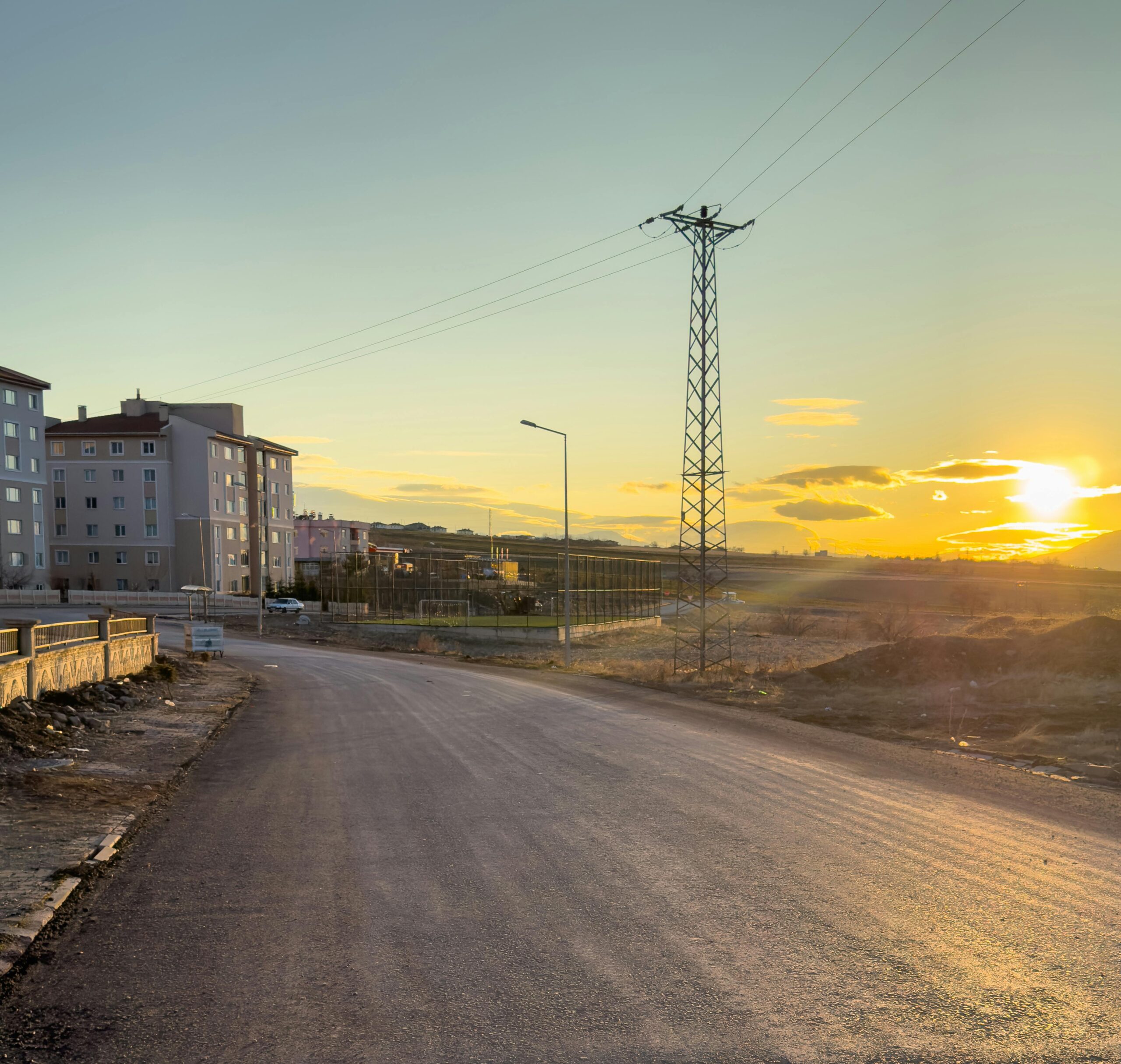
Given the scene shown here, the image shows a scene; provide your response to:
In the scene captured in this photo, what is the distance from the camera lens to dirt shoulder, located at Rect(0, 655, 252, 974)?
7961 mm

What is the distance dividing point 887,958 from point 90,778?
449 inches

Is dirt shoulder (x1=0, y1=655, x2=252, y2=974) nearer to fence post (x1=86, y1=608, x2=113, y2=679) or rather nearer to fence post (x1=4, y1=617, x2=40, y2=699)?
fence post (x1=4, y1=617, x2=40, y2=699)

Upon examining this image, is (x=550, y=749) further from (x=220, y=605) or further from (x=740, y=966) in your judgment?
(x=220, y=605)

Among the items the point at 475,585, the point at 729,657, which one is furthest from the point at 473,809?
the point at 475,585

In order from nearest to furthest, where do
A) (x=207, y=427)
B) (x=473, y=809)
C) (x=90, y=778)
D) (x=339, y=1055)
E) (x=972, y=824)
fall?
(x=339, y=1055) < (x=972, y=824) < (x=473, y=809) < (x=90, y=778) < (x=207, y=427)

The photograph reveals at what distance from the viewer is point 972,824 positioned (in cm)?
988

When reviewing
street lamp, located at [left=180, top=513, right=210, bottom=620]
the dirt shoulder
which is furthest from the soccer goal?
the dirt shoulder

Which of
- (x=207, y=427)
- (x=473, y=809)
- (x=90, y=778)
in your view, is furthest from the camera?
(x=207, y=427)

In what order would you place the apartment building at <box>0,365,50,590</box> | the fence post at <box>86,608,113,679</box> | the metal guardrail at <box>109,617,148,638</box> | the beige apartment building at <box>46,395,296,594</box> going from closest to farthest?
1. the fence post at <box>86,608,113,679</box>
2. the metal guardrail at <box>109,617,148,638</box>
3. the apartment building at <box>0,365,50,590</box>
4. the beige apartment building at <box>46,395,296,594</box>

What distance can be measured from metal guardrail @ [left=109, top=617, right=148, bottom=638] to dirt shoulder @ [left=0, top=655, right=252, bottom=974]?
140 cm

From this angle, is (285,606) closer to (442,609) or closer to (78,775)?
(442,609)

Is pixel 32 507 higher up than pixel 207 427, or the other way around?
pixel 207 427

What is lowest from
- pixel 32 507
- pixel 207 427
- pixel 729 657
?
pixel 729 657

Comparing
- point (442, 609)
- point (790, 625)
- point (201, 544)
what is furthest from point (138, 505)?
point (790, 625)
